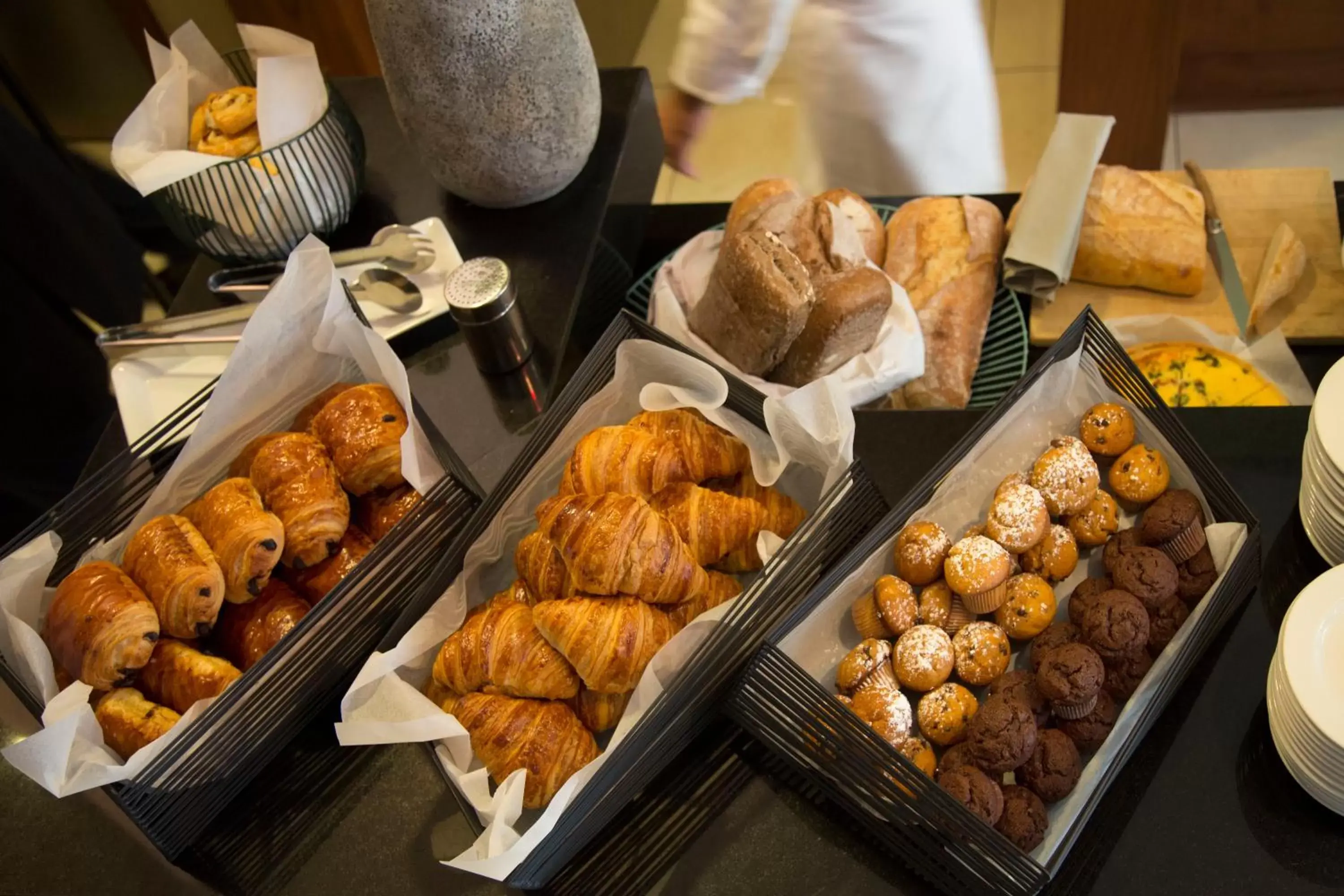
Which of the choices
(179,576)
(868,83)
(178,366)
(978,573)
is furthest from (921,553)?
(868,83)

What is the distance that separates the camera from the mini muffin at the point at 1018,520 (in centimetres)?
84

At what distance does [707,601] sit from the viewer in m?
0.82

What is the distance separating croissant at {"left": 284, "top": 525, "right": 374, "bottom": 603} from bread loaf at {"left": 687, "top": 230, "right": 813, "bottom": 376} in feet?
1.48

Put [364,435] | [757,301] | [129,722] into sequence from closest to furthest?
[129,722] < [364,435] < [757,301]

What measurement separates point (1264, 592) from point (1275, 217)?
648 millimetres

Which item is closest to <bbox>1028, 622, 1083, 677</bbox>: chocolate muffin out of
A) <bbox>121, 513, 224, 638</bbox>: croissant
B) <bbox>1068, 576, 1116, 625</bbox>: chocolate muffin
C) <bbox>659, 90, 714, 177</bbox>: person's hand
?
<bbox>1068, 576, 1116, 625</bbox>: chocolate muffin

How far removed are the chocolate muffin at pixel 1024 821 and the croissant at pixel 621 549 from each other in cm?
27

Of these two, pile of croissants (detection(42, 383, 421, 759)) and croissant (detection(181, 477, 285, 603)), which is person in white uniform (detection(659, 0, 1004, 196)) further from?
croissant (detection(181, 477, 285, 603))

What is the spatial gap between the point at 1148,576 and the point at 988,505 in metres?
0.15

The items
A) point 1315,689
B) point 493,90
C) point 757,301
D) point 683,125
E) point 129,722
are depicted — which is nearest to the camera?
point 1315,689

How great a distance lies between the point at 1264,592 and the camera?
0.88 meters

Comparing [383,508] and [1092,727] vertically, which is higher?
[383,508]

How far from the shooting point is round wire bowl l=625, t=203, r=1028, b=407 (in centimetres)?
124

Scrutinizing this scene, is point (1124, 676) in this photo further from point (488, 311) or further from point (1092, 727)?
point (488, 311)
